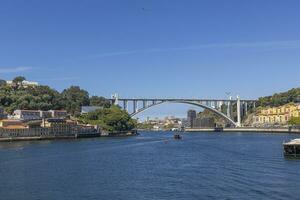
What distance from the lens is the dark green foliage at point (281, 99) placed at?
6476 inches

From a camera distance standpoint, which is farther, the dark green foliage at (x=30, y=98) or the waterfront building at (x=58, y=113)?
the waterfront building at (x=58, y=113)

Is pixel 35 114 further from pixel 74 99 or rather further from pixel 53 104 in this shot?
pixel 74 99

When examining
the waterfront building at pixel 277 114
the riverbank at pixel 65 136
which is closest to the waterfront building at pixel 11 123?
the riverbank at pixel 65 136

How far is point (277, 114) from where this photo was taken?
529ft

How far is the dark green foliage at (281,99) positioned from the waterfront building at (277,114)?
4065 millimetres

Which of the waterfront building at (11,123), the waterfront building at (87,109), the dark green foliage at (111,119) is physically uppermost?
the waterfront building at (87,109)

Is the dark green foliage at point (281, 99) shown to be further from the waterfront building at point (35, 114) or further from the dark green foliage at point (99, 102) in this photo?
the waterfront building at point (35, 114)

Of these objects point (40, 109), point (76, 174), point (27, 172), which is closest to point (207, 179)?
point (76, 174)

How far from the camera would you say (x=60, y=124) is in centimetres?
11138

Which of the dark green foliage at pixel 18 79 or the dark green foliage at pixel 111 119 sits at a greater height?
the dark green foliage at pixel 18 79

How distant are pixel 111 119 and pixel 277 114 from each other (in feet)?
181

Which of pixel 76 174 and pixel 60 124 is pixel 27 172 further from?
pixel 60 124

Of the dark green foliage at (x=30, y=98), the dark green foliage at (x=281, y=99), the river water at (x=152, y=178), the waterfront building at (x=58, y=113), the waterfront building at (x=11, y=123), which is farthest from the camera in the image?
the dark green foliage at (x=281, y=99)

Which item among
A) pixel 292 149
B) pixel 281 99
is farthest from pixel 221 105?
pixel 292 149
